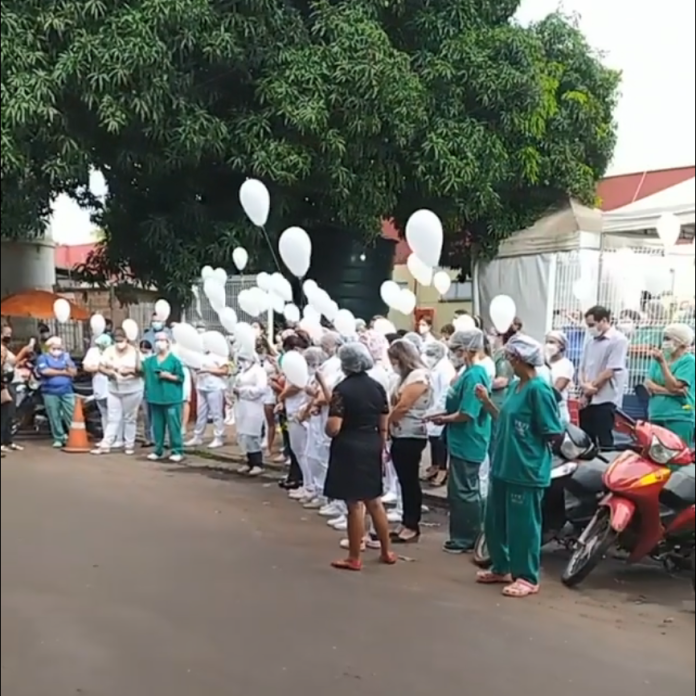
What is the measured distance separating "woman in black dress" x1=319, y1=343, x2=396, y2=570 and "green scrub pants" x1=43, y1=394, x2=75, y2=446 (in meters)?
0.41


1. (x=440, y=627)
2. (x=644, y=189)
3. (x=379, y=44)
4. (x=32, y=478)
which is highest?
(x=379, y=44)

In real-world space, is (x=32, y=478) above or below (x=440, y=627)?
above

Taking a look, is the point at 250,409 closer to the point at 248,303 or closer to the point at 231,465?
the point at 231,465

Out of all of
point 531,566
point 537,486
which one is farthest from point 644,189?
point 531,566

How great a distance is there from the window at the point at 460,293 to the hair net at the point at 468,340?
0.30 feet

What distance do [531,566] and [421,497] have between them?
0.79 ft

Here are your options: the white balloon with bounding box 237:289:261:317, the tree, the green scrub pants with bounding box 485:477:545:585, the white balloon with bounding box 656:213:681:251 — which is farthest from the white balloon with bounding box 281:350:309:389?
the white balloon with bounding box 656:213:681:251

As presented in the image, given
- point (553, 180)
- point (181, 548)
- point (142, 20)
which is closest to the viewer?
point (142, 20)

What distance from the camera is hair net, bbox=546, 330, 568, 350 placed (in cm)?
120

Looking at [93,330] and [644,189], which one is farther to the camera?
[93,330]

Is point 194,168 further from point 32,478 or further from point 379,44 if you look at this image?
point 32,478

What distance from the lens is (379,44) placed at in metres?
1.08

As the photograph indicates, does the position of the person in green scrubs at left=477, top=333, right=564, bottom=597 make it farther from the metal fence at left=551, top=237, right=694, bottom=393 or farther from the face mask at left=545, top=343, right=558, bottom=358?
the metal fence at left=551, top=237, right=694, bottom=393

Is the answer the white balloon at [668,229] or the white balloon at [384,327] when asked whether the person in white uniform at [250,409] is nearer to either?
the white balloon at [384,327]
